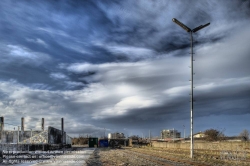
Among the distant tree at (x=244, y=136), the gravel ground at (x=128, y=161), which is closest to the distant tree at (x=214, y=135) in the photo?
the distant tree at (x=244, y=136)

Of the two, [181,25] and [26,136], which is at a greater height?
[181,25]

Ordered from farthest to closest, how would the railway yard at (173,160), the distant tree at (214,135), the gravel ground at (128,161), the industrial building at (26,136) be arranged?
the distant tree at (214,135)
the industrial building at (26,136)
the gravel ground at (128,161)
the railway yard at (173,160)

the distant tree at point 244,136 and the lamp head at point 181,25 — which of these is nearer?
the lamp head at point 181,25

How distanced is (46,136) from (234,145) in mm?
54377

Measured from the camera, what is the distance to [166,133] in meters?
196

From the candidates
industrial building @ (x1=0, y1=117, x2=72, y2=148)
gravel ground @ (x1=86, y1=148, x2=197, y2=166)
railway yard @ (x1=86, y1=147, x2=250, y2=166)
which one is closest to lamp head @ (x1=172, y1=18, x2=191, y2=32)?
railway yard @ (x1=86, y1=147, x2=250, y2=166)

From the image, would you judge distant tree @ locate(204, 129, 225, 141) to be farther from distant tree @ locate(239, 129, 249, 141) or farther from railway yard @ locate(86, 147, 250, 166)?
railway yard @ locate(86, 147, 250, 166)

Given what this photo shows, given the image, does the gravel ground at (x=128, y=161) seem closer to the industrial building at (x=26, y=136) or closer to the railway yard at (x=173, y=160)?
the railway yard at (x=173, y=160)

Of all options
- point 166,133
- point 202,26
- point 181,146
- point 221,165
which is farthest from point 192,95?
point 166,133

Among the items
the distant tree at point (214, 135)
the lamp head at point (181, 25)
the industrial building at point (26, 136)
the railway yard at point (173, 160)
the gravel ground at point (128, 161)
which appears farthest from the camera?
the distant tree at point (214, 135)

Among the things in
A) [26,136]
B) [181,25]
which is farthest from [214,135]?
[181,25]

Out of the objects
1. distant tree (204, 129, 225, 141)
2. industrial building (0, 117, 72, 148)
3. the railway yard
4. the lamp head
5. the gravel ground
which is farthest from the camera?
distant tree (204, 129, 225, 141)

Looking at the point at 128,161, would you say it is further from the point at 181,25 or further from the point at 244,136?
the point at 244,136

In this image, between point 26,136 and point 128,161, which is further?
point 26,136
